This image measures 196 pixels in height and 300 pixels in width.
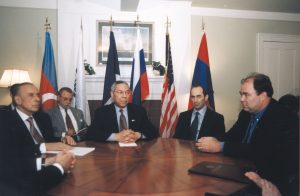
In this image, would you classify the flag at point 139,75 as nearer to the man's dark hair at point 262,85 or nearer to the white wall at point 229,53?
the white wall at point 229,53

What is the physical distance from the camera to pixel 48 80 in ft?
12.0

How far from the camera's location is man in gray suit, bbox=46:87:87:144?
330 centimetres

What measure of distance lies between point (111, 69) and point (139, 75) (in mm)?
409

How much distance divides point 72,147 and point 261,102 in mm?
1411

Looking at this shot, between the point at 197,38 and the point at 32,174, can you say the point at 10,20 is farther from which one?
the point at 32,174

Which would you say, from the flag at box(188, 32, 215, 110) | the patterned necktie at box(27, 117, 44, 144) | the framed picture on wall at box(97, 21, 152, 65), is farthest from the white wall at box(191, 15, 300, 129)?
the patterned necktie at box(27, 117, 44, 144)

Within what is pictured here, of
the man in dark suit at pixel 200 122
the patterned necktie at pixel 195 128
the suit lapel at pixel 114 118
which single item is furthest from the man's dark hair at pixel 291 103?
the suit lapel at pixel 114 118

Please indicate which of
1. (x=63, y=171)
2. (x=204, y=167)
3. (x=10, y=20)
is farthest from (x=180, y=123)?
(x=10, y=20)

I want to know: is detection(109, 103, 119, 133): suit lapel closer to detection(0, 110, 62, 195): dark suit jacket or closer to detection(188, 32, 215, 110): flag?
detection(0, 110, 62, 195): dark suit jacket

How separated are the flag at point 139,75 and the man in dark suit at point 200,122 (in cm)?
98

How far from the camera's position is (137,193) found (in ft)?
3.71

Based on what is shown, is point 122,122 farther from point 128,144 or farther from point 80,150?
point 80,150

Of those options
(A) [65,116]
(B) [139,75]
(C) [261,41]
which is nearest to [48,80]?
(A) [65,116]

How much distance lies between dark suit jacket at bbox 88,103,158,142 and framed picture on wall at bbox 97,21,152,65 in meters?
1.56
